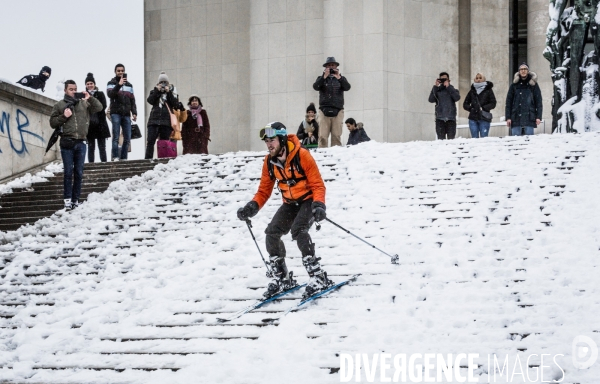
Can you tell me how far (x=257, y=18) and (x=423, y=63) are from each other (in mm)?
4937

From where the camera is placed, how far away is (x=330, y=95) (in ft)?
62.5

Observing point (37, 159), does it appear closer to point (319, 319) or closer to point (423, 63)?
point (319, 319)

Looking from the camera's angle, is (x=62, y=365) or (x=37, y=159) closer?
(x=62, y=365)

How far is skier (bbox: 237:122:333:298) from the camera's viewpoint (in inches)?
413

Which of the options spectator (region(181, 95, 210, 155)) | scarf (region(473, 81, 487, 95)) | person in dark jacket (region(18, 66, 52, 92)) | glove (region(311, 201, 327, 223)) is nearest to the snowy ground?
glove (region(311, 201, 327, 223))

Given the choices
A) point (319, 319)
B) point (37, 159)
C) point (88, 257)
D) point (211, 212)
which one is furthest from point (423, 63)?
point (319, 319)

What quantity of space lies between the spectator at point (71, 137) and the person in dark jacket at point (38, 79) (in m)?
6.18

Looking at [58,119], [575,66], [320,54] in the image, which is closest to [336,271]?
[58,119]

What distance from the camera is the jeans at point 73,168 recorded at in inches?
603

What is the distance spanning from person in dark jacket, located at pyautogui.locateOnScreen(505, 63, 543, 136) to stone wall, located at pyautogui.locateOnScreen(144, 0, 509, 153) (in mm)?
8414

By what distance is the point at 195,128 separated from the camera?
1930 centimetres

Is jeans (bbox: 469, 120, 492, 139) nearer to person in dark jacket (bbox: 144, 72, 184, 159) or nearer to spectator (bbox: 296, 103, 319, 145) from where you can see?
spectator (bbox: 296, 103, 319, 145)

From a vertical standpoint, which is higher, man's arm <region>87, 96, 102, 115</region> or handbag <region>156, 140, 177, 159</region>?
man's arm <region>87, 96, 102, 115</region>

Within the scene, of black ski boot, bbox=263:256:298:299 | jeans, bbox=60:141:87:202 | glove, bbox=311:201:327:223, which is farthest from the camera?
jeans, bbox=60:141:87:202
